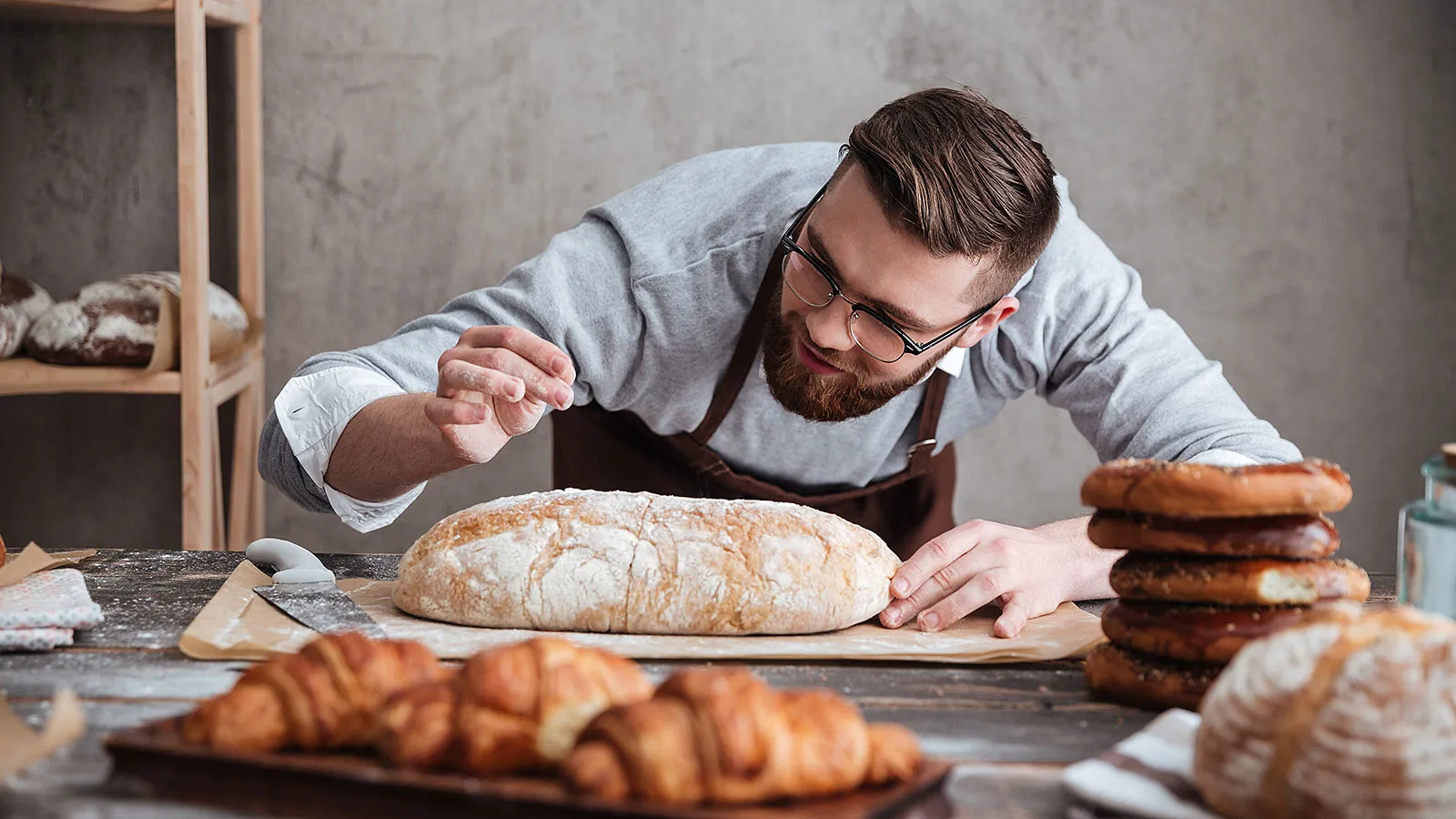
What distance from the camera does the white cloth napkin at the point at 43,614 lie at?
1.11 metres

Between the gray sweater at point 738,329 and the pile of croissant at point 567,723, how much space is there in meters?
0.96

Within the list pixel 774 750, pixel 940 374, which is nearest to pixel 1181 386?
pixel 940 374

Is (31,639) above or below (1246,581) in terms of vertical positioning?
below

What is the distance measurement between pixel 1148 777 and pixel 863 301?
0.91m

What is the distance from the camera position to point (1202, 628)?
99cm

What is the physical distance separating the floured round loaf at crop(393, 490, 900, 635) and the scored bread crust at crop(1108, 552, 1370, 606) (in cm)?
36

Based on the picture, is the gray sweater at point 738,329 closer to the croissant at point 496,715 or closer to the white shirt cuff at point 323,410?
the white shirt cuff at point 323,410

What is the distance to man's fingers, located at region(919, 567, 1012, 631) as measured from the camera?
4.27 feet

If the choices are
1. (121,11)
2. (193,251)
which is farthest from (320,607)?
(121,11)

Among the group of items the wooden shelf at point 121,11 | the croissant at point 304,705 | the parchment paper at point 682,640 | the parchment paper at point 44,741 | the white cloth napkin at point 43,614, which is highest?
the wooden shelf at point 121,11

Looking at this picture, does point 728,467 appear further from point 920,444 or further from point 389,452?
point 389,452

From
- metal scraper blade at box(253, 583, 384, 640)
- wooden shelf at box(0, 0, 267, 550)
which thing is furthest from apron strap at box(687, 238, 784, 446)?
wooden shelf at box(0, 0, 267, 550)

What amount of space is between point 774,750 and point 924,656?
506 millimetres

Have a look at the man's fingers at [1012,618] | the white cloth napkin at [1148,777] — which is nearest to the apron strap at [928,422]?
the man's fingers at [1012,618]
